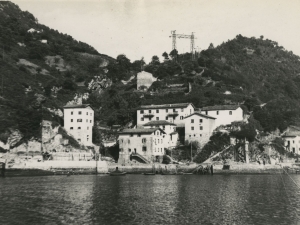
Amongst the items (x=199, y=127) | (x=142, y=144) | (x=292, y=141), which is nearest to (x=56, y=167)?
(x=142, y=144)

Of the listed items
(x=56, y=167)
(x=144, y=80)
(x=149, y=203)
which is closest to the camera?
(x=149, y=203)

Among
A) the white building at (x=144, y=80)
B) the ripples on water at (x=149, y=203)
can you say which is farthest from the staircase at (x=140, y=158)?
the white building at (x=144, y=80)

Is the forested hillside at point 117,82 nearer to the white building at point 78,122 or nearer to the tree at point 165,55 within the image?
the tree at point 165,55

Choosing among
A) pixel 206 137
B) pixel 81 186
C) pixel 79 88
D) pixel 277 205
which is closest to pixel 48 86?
pixel 79 88

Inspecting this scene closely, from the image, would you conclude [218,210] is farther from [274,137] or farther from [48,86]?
[48,86]

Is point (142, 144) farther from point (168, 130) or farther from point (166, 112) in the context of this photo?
point (166, 112)

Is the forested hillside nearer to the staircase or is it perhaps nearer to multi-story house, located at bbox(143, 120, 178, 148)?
multi-story house, located at bbox(143, 120, 178, 148)

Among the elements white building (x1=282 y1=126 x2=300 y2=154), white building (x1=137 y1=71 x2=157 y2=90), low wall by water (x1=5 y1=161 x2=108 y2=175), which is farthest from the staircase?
white building (x1=282 y1=126 x2=300 y2=154)
